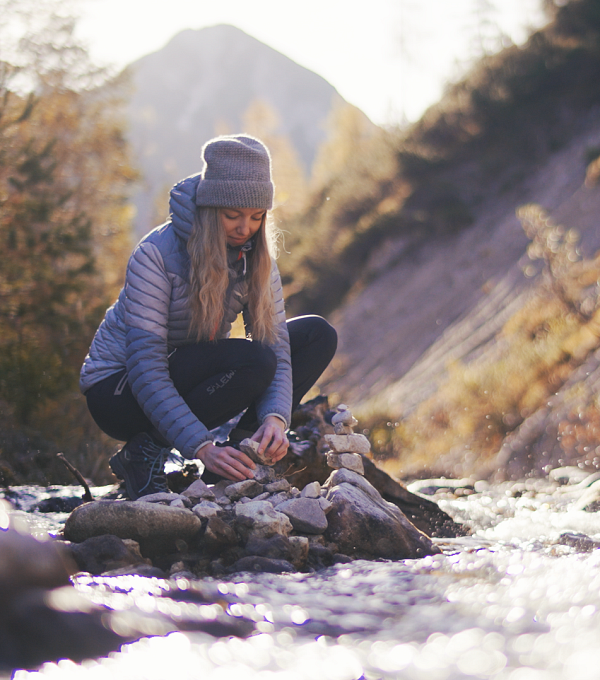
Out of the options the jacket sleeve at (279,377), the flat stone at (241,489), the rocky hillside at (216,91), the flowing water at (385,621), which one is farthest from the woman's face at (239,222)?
the rocky hillside at (216,91)

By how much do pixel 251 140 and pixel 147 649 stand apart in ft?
7.39

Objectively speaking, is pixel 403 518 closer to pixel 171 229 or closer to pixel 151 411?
pixel 151 411

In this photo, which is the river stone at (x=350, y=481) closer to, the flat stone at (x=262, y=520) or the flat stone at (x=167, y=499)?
the flat stone at (x=262, y=520)

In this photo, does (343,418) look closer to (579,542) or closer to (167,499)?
(167,499)

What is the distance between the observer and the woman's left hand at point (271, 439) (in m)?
2.96

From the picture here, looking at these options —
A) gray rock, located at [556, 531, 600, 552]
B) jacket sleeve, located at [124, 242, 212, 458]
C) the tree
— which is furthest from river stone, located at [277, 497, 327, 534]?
the tree

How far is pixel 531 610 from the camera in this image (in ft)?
6.31

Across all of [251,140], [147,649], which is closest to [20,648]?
[147,649]

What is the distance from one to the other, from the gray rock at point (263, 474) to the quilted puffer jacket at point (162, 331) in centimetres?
23

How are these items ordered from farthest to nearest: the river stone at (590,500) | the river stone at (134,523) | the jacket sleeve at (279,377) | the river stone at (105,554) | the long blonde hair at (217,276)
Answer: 1. the river stone at (590,500)
2. the jacket sleeve at (279,377)
3. the long blonde hair at (217,276)
4. the river stone at (134,523)
5. the river stone at (105,554)

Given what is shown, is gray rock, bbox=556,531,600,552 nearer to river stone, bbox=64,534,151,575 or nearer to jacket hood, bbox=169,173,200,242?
river stone, bbox=64,534,151,575

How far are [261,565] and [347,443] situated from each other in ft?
3.10

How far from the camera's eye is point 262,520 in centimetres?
263

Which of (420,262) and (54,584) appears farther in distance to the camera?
(420,262)
